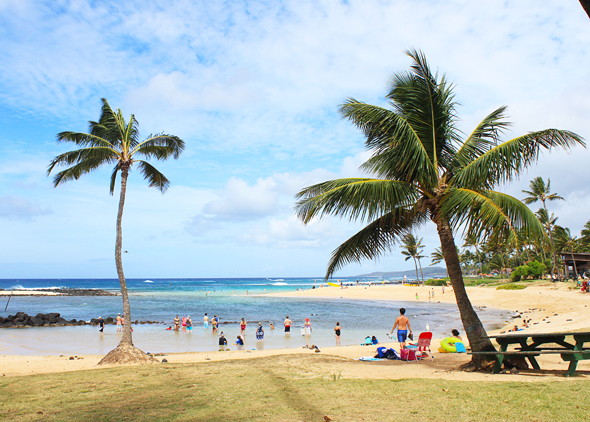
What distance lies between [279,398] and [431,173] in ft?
18.1

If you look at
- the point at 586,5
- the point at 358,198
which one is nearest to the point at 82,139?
the point at 358,198

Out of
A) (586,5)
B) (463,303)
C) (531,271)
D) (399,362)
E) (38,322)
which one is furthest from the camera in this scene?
(531,271)

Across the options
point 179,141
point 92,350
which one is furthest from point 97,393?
point 92,350

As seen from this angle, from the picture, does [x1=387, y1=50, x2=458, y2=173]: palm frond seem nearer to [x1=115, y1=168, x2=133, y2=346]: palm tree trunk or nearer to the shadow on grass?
the shadow on grass

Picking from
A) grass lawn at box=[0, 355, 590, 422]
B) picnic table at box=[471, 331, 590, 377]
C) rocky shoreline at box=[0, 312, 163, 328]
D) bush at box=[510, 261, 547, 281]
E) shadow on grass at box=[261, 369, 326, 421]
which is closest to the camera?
grass lawn at box=[0, 355, 590, 422]

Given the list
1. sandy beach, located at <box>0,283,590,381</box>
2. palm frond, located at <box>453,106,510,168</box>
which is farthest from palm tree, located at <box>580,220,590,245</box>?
palm frond, located at <box>453,106,510,168</box>

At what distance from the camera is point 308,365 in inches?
364

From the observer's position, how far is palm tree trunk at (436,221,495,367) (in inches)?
326

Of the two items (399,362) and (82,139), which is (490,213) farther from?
(82,139)

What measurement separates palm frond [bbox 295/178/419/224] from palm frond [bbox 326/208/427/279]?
1044mm

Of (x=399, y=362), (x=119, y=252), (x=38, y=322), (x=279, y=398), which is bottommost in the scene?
(x=38, y=322)

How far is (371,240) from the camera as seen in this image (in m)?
9.97

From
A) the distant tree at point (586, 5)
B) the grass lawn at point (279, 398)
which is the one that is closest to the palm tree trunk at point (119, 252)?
the grass lawn at point (279, 398)

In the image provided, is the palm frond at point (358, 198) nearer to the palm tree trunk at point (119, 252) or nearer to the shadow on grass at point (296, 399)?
the shadow on grass at point (296, 399)
